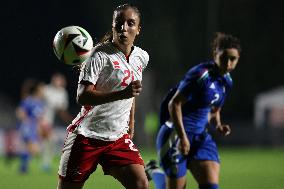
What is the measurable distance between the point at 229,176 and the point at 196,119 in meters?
6.11

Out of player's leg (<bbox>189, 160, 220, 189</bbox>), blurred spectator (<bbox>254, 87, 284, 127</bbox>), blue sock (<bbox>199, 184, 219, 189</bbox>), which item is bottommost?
blurred spectator (<bbox>254, 87, 284, 127</bbox>)

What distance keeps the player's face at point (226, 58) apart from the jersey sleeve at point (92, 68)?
1.71 metres

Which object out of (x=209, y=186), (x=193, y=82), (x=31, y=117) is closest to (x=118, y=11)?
(x=193, y=82)

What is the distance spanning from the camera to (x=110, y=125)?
6523 millimetres

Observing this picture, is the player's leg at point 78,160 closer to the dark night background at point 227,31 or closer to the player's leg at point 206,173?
the player's leg at point 206,173

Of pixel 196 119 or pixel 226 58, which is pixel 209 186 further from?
pixel 226 58

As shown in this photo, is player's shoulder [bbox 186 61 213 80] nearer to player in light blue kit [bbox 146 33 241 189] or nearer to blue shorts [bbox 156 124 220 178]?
→ player in light blue kit [bbox 146 33 241 189]

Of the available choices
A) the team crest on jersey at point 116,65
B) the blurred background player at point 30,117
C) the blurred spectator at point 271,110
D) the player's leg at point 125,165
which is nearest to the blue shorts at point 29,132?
the blurred background player at point 30,117

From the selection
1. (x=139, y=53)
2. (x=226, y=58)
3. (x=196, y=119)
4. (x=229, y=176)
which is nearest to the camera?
(x=139, y=53)

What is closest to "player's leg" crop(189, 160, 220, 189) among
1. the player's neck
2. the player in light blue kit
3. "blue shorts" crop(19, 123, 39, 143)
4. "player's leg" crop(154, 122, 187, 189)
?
the player in light blue kit

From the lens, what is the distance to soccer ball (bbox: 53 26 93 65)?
262 inches

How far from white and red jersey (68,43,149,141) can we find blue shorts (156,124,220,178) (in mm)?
1146

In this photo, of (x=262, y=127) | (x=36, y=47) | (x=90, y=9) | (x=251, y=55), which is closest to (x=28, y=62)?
(x=36, y=47)

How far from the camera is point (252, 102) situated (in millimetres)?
38969
